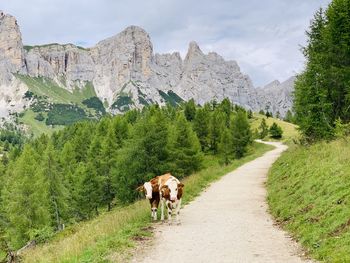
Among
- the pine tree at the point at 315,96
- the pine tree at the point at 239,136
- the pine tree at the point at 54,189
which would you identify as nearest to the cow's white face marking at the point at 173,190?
the pine tree at the point at 315,96

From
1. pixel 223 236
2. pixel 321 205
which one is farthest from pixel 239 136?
pixel 223 236

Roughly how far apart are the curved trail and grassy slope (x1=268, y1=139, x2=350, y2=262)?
644 millimetres

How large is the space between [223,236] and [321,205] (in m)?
3.97

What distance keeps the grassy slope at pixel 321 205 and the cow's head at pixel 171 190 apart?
4.76 meters

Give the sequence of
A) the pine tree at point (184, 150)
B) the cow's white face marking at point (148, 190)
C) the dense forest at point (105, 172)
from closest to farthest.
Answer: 1. the cow's white face marking at point (148, 190)
2. the dense forest at point (105, 172)
3. the pine tree at point (184, 150)

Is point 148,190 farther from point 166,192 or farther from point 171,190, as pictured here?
point 171,190

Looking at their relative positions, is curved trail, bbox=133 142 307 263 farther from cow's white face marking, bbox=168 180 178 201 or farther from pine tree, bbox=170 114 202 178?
pine tree, bbox=170 114 202 178

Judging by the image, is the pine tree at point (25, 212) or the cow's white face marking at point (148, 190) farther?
the pine tree at point (25, 212)

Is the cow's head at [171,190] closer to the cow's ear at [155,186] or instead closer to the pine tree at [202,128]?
the cow's ear at [155,186]

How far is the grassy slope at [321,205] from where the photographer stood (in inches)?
456

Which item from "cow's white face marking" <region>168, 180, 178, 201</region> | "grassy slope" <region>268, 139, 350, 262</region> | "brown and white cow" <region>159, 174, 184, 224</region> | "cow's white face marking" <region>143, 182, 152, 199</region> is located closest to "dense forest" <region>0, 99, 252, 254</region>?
"cow's white face marking" <region>143, 182, 152, 199</region>

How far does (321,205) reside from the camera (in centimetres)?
1513

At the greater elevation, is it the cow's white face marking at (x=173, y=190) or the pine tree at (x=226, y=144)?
the cow's white face marking at (x=173, y=190)

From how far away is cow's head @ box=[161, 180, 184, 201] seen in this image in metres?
17.5
